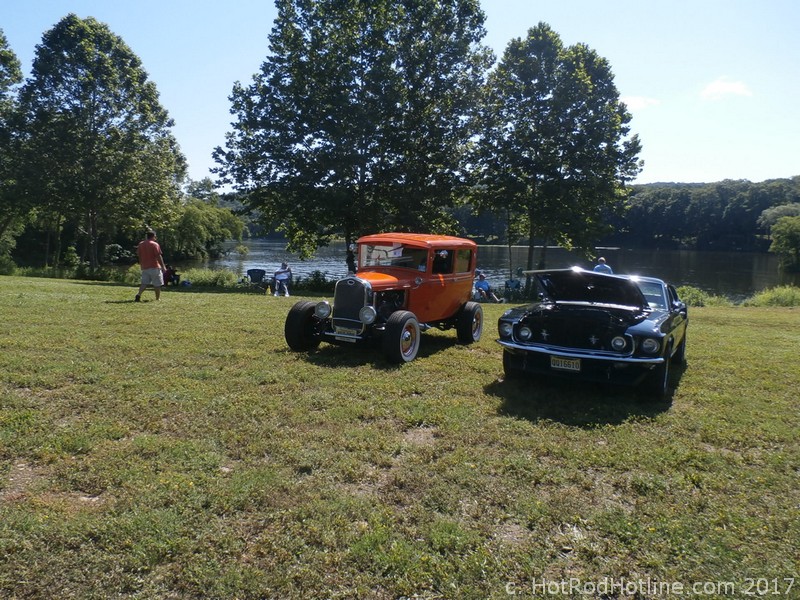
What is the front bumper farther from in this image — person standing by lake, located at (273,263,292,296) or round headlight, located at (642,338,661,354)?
person standing by lake, located at (273,263,292,296)

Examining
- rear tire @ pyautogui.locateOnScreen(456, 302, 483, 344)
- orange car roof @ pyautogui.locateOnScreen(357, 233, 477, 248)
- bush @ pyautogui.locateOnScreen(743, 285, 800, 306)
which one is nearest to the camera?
orange car roof @ pyautogui.locateOnScreen(357, 233, 477, 248)

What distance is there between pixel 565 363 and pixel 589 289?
1661 mm

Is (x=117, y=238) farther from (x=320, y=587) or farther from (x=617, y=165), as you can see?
(x=320, y=587)

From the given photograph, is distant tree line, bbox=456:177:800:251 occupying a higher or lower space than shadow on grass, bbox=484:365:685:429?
higher

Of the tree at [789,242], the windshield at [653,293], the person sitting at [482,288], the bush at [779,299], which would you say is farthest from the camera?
the tree at [789,242]

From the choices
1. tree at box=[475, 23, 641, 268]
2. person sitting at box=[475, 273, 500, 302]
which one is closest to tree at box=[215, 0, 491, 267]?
tree at box=[475, 23, 641, 268]

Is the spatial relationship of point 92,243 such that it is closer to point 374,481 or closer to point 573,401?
point 573,401

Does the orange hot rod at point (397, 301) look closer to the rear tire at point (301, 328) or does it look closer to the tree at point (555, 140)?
the rear tire at point (301, 328)

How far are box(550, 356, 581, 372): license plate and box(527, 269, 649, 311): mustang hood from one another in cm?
120

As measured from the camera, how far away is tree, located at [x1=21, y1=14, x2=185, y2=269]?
26.8 m

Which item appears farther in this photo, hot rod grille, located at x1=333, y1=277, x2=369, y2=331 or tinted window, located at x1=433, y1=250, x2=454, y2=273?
tinted window, located at x1=433, y1=250, x2=454, y2=273

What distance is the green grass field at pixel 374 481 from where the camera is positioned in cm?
305

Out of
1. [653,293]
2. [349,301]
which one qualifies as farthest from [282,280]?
[653,293]

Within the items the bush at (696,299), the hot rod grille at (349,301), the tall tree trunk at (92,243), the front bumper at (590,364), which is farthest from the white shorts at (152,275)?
the bush at (696,299)
